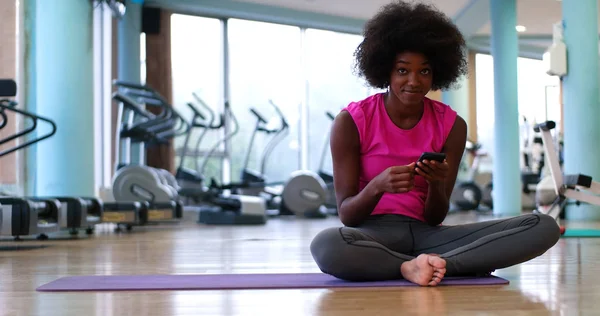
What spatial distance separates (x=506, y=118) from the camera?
828 centimetres

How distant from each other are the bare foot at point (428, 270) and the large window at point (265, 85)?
31.1 feet

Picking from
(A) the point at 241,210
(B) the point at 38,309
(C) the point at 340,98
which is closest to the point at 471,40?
(C) the point at 340,98

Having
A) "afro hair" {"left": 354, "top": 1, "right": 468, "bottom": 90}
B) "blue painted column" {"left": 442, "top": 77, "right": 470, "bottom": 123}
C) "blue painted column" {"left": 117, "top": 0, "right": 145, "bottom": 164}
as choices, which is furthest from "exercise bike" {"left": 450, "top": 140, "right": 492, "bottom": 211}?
"afro hair" {"left": 354, "top": 1, "right": 468, "bottom": 90}

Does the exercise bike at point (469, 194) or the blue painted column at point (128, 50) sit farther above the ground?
the blue painted column at point (128, 50)

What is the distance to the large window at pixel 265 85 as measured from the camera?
11.5 metres

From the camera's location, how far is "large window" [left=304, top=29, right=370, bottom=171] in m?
12.1

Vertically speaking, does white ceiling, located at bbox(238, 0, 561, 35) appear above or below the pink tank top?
above

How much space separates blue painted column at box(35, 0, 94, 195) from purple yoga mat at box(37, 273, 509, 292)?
11.6 feet

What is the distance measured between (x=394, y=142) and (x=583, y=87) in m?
4.68

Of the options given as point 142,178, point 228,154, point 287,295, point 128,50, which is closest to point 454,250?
point 287,295

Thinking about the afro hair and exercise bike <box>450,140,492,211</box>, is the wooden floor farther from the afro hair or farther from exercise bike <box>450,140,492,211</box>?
exercise bike <box>450,140,492,211</box>

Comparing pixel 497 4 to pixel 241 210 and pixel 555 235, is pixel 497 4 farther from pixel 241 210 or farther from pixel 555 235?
pixel 555 235

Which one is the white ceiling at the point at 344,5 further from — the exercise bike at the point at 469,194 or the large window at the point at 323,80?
the exercise bike at the point at 469,194

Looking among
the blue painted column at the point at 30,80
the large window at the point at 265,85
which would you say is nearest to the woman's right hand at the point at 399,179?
the blue painted column at the point at 30,80
